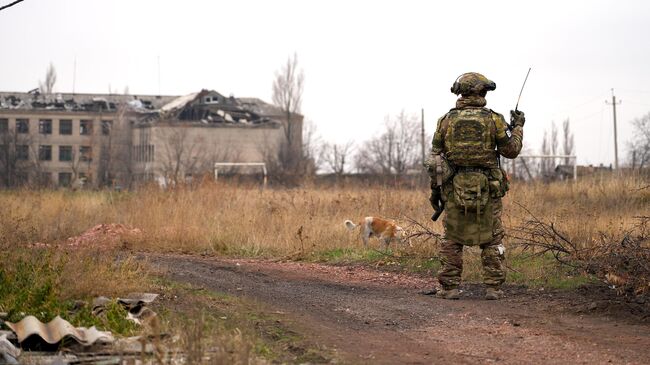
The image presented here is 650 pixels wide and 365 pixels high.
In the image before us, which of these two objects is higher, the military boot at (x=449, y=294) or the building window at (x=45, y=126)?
the building window at (x=45, y=126)

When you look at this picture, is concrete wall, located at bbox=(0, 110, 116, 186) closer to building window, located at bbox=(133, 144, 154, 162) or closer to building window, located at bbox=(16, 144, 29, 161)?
building window, located at bbox=(16, 144, 29, 161)

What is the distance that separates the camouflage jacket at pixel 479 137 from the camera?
10.6m

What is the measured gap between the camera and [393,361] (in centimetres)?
707

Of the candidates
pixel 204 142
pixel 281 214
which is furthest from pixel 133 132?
pixel 281 214

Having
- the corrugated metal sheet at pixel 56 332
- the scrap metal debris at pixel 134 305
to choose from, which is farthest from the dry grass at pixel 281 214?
the corrugated metal sheet at pixel 56 332

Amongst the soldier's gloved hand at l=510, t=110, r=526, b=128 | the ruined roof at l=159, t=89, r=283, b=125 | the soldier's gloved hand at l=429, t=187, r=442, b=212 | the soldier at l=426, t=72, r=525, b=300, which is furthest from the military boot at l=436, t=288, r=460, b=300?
the ruined roof at l=159, t=89, r=283, b=125

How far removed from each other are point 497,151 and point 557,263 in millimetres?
2127

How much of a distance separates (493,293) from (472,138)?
64.7 inches

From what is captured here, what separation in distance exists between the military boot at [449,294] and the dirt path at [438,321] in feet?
0.47

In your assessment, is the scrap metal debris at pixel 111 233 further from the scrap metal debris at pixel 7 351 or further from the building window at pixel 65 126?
the building window at pixel 65 126

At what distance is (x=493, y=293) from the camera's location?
10562mm

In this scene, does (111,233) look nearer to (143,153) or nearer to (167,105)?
(143,153)

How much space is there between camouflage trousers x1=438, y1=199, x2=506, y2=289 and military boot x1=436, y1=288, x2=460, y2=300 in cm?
6

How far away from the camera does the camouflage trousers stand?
35.0ft
